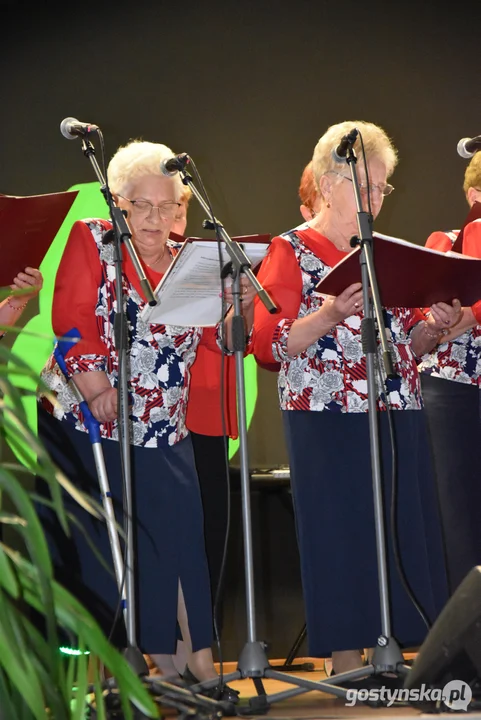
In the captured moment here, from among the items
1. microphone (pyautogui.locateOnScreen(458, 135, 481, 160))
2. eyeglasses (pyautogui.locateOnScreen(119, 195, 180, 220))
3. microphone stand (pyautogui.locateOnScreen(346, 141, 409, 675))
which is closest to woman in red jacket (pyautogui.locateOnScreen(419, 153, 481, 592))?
microphone (pyautogui.locateOnScreen(458, 135, 481, 160))

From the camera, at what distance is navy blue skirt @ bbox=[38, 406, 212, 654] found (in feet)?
8.03

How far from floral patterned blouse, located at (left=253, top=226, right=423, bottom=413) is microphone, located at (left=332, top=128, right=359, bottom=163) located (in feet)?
0.81

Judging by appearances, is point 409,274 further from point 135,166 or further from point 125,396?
point 135,166

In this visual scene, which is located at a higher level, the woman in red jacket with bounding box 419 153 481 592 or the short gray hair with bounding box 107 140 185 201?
the short gray hair with bounding box 107 140 185 201

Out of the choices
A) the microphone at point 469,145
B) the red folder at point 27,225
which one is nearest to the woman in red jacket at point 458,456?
the microphone at point 469,145

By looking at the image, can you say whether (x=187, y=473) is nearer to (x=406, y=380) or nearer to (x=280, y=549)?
(x=406, y=380)

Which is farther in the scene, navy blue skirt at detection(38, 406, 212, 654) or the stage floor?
navy blue skirt at detection(38, 406, 212, 654)

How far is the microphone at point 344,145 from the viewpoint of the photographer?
246cm

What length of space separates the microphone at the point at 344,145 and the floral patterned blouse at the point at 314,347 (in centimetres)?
25

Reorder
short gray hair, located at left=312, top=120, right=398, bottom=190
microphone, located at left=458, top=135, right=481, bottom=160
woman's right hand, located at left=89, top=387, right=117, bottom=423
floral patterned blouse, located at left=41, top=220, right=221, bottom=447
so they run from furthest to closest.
Answer: 1. microphone, located at left=458, top=135, right=481, bottom=160
2. short gray hair, located at left=312, top=120, right=398, bottom=190
3. floral patterned blouse, located at left=41, top=220, right=221, bottom=447
4. woman's right hand, located at left=89, top=387, right=117, bottom=423

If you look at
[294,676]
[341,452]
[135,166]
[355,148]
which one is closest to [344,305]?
[341,452]

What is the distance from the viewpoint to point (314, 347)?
252cm

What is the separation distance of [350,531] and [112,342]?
84cm

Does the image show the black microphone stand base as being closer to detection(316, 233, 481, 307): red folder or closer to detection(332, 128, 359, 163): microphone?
detection(316, 233, 481, 307): red folder
